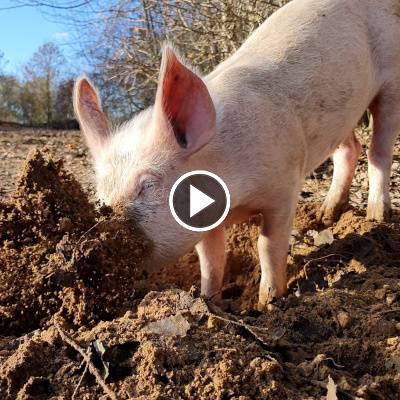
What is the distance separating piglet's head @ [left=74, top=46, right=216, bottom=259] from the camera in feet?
10.1

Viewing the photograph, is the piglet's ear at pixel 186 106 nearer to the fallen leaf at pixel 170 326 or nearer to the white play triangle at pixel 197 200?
the white play triangle at pixel 197 200

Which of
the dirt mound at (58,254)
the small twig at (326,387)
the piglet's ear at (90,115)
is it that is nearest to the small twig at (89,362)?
the dirt mound at (58,254)

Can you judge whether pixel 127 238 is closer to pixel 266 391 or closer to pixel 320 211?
pixel 266 391

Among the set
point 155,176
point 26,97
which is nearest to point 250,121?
point 155,176

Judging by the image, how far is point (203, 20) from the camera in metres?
10.4

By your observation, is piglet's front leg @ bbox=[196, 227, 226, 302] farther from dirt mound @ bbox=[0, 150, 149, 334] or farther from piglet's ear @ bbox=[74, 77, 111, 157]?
dirt mound @ bbox=[0, 150, 149, 334]

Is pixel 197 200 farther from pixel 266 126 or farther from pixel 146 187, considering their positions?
pixel 266 126

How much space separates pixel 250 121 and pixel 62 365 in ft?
6.82

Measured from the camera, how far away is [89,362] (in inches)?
79.0

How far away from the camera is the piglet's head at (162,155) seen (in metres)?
3.09
